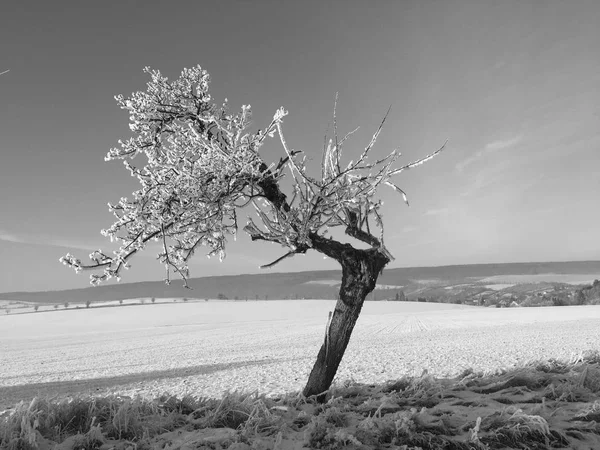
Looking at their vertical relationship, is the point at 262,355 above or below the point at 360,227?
below

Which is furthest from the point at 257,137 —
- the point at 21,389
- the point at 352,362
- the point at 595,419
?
the point at 21,389

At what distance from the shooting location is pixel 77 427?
583 centimetres

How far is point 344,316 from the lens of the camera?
295 inches

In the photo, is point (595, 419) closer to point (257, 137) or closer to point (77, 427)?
point (257, 137)

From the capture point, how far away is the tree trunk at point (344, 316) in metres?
7.44

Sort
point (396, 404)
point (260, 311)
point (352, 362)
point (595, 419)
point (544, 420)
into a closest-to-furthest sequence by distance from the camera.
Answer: point (544, 420) → point (595, 419) → point (396, 404) → point (352, 362) → point (260, 311)

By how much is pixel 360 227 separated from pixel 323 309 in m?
55.3

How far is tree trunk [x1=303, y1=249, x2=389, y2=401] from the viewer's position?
744 centimetres

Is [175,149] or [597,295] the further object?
[597,295]

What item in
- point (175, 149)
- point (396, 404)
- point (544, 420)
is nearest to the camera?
point (544, 420)

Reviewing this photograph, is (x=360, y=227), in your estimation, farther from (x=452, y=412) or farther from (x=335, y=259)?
(x=452, y=412)

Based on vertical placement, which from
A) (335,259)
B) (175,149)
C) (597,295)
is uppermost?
(175,149)

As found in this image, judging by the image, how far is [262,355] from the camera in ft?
57.3

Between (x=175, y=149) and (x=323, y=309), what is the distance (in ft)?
184
